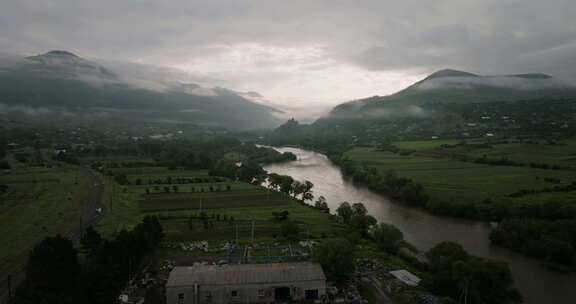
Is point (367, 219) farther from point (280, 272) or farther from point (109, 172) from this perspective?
point (109, 172)

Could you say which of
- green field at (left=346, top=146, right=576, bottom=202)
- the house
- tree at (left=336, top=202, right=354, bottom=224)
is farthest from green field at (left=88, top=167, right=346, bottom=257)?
green field at (left=346, top=146, right=576, bottom=202)

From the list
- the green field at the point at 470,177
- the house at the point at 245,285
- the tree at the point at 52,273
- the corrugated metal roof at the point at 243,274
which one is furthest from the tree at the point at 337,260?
the green field at the point at 470,177

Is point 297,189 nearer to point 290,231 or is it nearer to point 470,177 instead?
point 290,231

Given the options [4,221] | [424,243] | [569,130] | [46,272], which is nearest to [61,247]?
[46,272]

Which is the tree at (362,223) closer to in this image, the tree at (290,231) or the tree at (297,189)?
the tree at (290,231)

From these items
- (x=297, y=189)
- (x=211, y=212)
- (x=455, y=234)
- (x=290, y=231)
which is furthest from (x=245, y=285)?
(x=297, y=189)

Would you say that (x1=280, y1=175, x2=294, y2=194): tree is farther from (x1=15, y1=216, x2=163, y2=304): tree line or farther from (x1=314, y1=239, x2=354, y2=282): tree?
(x1=15, y1=216, x2=163, y2=304): tree line
